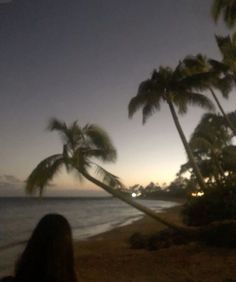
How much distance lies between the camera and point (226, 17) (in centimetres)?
1969

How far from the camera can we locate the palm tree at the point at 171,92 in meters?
18.2

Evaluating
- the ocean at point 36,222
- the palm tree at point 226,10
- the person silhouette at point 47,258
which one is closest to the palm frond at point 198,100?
the palm tree at point 226,10

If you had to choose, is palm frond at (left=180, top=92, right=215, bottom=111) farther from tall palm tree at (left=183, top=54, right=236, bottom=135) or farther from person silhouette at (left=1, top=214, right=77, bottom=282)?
person silhouette at (left=1, top=214, right=77, bottom=282)

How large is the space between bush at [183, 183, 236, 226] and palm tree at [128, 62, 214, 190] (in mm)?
2551

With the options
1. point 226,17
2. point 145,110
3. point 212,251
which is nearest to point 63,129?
point 145,110

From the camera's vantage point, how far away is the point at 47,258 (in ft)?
8.04

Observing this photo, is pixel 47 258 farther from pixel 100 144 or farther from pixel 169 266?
pixel 100 144

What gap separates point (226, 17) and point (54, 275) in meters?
19.5

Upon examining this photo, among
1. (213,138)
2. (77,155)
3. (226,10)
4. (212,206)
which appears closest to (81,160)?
(77,155)

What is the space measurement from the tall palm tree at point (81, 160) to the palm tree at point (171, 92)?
3910mm

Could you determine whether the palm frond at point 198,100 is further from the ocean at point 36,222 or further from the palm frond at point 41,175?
the ocean at point 36,222

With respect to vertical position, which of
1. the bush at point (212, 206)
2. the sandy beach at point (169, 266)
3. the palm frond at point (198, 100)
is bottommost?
the sandy beach at point (169, 266)

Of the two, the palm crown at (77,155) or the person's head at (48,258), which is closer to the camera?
the person's head at (48,258)

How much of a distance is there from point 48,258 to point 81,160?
482 inches
